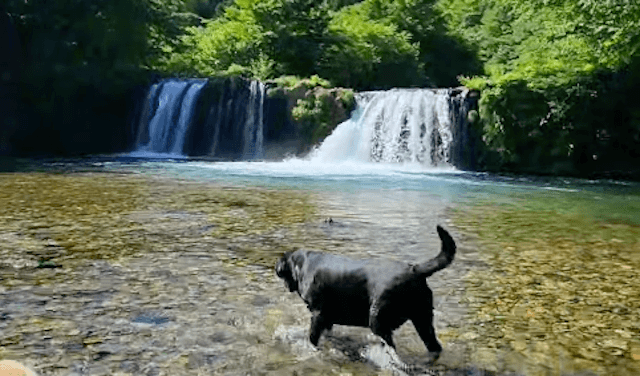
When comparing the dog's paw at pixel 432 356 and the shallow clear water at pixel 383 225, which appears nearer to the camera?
the dog's paw at pixel 432 356

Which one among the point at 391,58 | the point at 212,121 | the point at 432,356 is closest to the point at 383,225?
the point at 432,356

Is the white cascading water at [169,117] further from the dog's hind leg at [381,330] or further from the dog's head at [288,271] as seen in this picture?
the dog's hind leg at [381,330]

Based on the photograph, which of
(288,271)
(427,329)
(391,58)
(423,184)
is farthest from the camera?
(391,58)

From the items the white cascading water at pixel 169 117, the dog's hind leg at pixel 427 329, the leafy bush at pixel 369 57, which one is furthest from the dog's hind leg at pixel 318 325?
the leafy bush at pixel 369 57

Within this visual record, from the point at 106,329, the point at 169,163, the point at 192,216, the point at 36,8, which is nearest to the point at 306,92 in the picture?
the point at 169,163

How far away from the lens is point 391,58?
37.6m

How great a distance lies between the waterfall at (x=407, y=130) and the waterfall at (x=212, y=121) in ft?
15.8

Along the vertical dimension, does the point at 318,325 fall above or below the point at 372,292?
below

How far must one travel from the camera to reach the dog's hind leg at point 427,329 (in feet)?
14.4

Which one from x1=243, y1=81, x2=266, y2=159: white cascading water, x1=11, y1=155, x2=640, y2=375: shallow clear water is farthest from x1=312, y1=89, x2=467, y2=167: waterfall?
x1=243, y1=81, x2=266, y2=159: white cascading water

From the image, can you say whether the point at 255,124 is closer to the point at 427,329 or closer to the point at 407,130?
the point at 407,130

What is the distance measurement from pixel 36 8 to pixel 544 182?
23.8m

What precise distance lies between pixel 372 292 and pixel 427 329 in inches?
18.6

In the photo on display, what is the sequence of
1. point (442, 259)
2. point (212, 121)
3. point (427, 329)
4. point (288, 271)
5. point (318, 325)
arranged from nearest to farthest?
1. point (442, 259)
2. point (427, 329)
3. point (318, 325)
4. point (288, 271)
5. point (212, 121)
